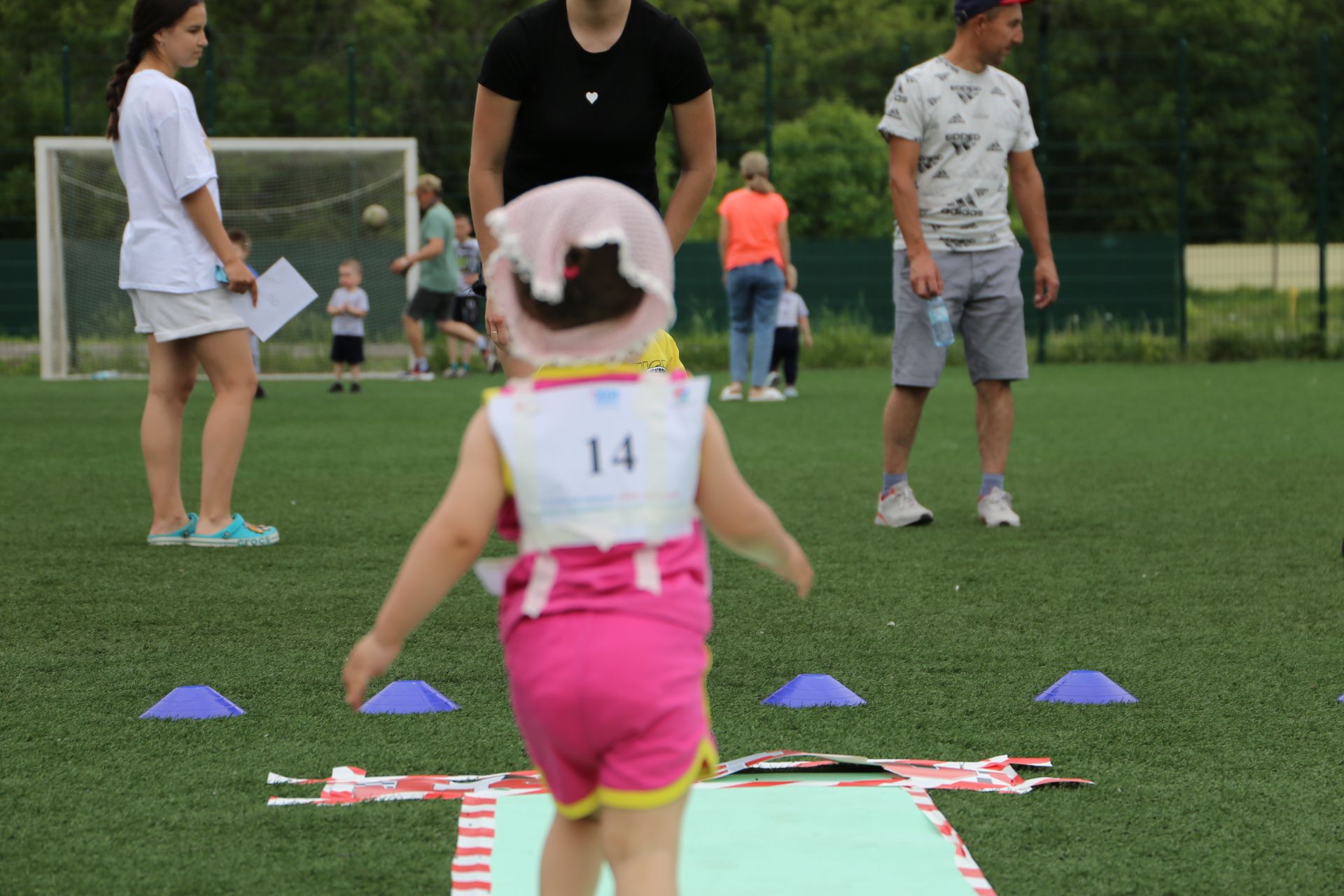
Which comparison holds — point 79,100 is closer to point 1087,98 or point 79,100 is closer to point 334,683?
point 1087,98

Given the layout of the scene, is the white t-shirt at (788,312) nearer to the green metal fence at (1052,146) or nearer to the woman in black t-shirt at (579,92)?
the green metal fence at (1052,146)

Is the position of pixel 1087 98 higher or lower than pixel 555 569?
higher

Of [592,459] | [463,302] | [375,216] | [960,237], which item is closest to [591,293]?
[592,459]

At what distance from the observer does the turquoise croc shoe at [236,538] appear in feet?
19.7

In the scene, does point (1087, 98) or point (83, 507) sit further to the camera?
point (1087, 98)

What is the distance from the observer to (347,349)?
15492 mm

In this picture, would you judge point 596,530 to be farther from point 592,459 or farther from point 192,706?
point 192,706

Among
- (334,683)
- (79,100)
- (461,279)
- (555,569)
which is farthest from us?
(79,100)

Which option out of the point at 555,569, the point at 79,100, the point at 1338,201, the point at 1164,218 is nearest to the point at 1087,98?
the point at 1164,218

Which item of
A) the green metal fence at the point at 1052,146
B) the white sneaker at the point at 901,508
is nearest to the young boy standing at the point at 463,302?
the green metal fence at the point at 1052,146

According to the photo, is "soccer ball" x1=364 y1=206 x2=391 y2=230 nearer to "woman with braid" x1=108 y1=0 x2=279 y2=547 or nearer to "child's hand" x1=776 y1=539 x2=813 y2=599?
"woman with braid" x1=108 y1=0 x2=279 y2=547

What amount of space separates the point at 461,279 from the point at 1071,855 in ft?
51.2

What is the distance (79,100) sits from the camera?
65.6ft

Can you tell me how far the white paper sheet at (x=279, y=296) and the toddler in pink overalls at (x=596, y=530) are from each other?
4493 millimetres
